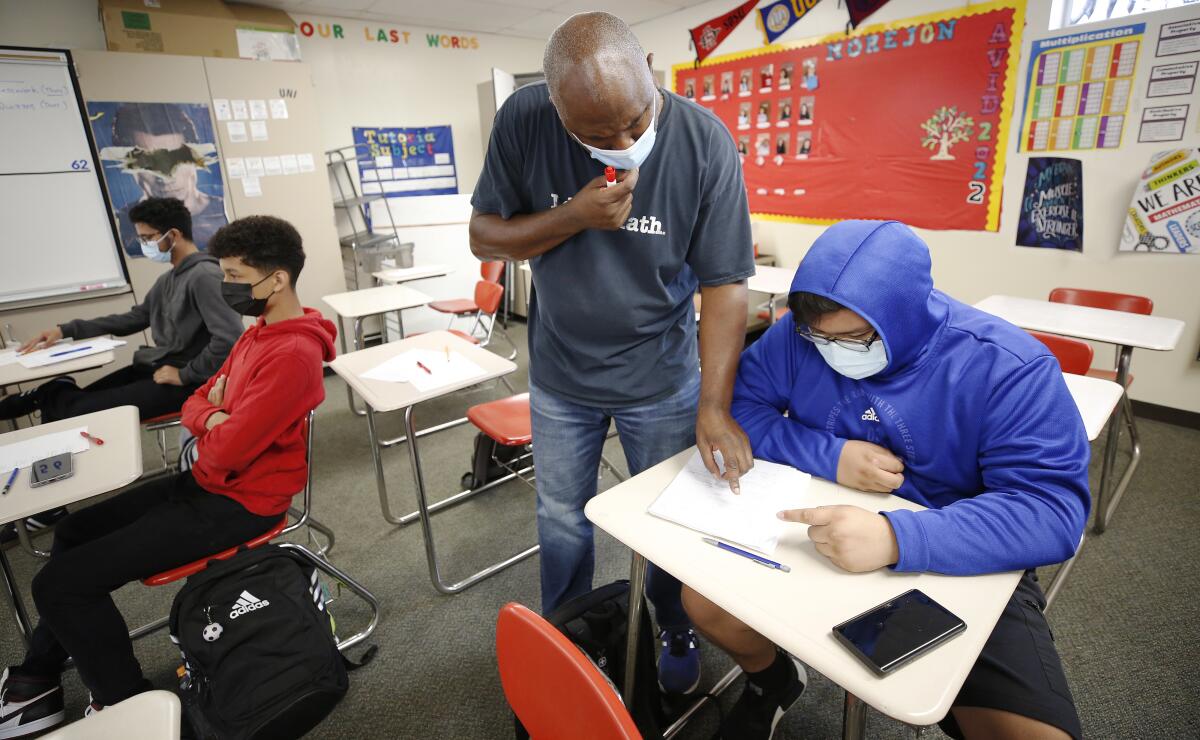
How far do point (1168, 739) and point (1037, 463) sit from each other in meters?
1.13

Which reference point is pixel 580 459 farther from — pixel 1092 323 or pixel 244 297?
pixel 1092 323

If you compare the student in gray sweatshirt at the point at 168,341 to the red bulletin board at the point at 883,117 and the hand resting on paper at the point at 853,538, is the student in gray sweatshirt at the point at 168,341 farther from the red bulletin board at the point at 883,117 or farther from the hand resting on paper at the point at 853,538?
the red bulletin board at the point at 883,117

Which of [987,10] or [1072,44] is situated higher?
[987,10]

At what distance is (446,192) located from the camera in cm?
566

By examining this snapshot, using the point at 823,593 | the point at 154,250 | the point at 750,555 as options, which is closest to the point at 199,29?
the point at 154,250

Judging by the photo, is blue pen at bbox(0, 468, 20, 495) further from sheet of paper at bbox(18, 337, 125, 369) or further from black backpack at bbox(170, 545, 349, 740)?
sheet of paper at bbox(18, 337, 125, 369)

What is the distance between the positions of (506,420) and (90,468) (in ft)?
3.83

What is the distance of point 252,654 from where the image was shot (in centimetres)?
129

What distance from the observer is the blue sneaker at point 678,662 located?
58.6 inches

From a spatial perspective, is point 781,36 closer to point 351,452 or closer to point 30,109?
point 351,452

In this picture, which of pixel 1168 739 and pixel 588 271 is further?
pixel 1168 739

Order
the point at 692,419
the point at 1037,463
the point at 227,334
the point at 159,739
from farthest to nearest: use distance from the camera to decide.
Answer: the point at 227,334 < the point at 692,419 < the point at 1037,463 < the point at 159,739

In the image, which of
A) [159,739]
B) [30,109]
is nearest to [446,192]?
[30,109]

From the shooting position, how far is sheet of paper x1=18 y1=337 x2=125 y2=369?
244cm
